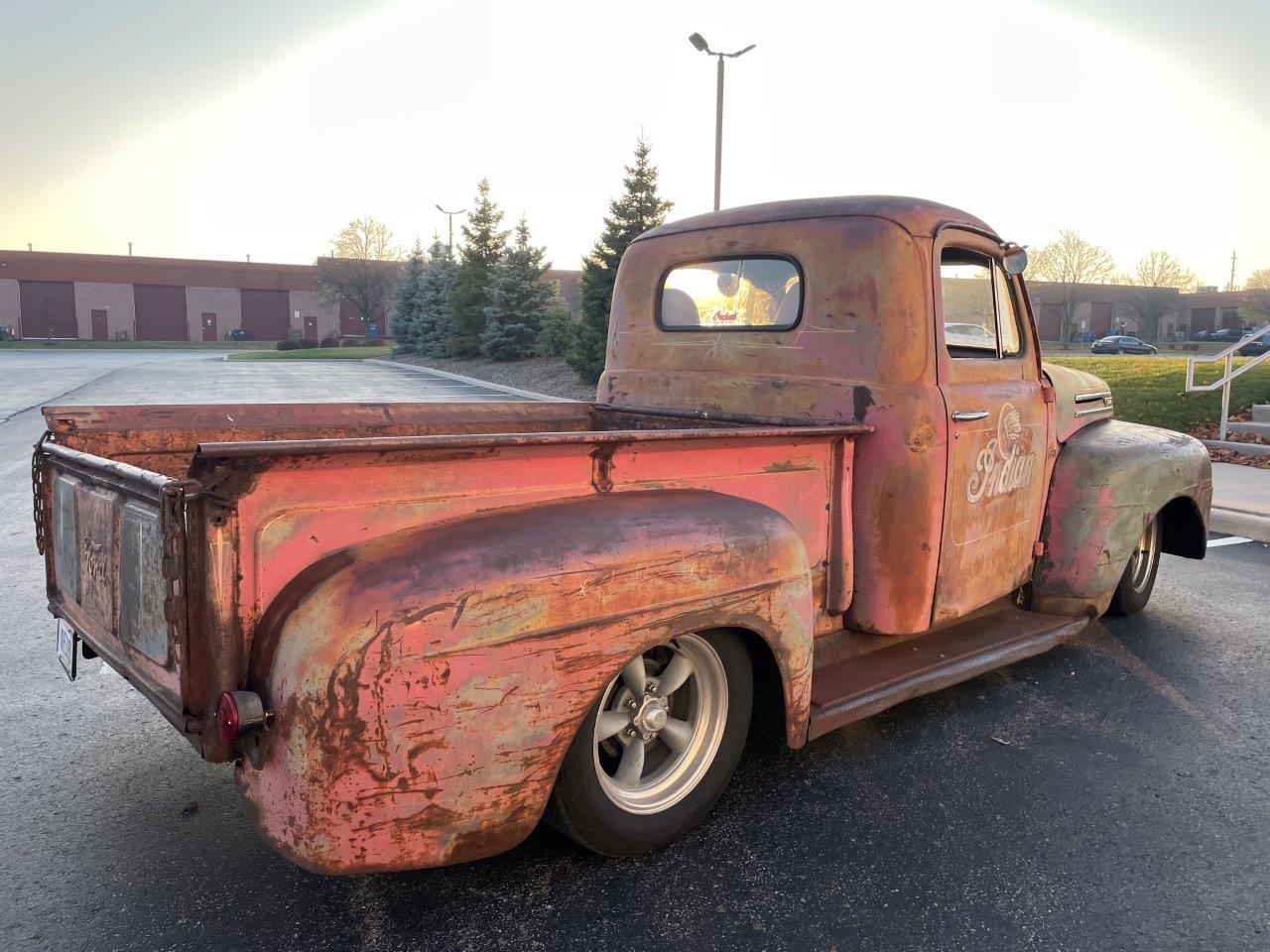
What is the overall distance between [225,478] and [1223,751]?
11.9 ft

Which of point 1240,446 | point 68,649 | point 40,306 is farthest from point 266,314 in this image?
point 68,649

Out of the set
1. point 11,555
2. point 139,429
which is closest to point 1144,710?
point 139,429

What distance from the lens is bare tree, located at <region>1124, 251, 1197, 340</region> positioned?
210 ft

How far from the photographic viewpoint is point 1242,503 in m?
8.06

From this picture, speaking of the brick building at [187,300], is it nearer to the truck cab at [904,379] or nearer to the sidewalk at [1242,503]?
the sidewalk at [1242,503]

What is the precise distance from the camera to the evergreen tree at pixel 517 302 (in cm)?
2944

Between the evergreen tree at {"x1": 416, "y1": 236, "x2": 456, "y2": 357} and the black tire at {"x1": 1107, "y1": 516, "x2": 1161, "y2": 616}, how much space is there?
33.1 m

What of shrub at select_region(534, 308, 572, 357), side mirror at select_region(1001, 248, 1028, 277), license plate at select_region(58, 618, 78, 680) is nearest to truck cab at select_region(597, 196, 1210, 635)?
side mirror at select_region(1001, 248, 1028, 277)

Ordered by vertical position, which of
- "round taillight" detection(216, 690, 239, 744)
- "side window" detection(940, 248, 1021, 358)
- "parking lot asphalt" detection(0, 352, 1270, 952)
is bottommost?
"parking lot asphalt" detection(0, 352, 1270, 952)

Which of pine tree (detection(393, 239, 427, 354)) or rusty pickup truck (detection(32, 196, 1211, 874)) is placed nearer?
rusty pickup truck (detection(32, 196, 1211, 874))

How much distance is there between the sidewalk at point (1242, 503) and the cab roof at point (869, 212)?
4.84 m

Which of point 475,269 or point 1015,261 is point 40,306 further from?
point 1015,261

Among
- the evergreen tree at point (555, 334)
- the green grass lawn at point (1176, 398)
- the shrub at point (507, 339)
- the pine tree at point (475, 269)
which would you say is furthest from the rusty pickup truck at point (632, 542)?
the pine tree at point (475, 269)

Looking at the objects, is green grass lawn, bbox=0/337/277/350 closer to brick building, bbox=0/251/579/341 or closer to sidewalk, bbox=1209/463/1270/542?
brick building, bbox=0/251/579/341
